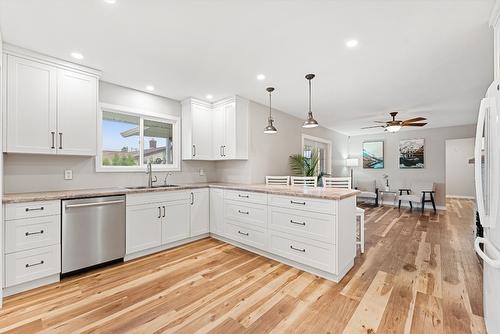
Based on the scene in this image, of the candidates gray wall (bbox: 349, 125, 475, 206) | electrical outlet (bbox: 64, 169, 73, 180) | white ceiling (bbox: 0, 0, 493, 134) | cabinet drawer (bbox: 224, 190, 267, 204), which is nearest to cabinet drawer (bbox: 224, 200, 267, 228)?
cabinet drawer (bbox: 224, 190, 267, 204)

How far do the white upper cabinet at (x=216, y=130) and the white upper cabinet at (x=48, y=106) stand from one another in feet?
4.74

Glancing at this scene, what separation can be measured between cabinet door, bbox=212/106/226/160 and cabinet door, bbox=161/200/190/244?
1144 mm

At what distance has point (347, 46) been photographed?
2.34 meters

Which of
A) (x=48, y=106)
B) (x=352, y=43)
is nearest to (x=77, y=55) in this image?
(x=48, y=106)

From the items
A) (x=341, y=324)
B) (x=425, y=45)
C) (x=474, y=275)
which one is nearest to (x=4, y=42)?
Result: (x=341, y=324)

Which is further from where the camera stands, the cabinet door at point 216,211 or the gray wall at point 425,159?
the gray wall at point 425,159

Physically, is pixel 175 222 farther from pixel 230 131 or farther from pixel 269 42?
pixel 269 42

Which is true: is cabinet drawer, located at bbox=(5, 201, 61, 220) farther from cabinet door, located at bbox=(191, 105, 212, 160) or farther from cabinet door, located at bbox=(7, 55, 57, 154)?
cabinet door, located at bbox=(191, 105, 212, 160)

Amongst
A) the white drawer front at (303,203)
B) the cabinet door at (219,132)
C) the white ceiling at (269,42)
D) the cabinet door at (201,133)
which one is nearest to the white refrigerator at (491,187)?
the white ceiling at (269,42)

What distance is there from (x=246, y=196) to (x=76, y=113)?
240cm

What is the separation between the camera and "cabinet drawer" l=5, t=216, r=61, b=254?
2.08 meters

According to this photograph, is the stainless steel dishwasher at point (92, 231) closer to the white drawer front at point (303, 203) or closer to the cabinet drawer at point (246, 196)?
the cabinet drawer at point (246, 196)

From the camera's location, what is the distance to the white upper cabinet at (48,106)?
7.56 feet

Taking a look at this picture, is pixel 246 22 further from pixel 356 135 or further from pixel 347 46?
pixel 356 135
